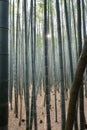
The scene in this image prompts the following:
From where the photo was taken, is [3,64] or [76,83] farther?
[3,64]

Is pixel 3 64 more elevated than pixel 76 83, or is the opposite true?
pixel 3 64

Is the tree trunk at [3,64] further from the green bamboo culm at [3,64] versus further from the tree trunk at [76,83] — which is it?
the tree trunk at [76,83]

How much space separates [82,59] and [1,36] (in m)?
0.60

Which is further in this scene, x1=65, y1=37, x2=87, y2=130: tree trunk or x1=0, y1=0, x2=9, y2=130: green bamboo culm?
x1=0, y1=0, x2=9, y2=130: green bamboo culm

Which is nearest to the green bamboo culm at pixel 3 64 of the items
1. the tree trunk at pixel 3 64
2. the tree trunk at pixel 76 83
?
the tree trunk at pixel 3 64

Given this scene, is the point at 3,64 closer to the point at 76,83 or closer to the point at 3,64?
the point at 3,64

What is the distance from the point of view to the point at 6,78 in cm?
133

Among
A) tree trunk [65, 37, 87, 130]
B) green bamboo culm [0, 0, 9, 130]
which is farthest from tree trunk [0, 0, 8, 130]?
tree trunk [65, 37, 87, 130]

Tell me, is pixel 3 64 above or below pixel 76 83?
above

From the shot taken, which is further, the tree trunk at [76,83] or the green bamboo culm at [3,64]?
the green bamboo culm at [3,64]

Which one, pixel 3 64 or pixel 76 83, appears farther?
pixel 3 64

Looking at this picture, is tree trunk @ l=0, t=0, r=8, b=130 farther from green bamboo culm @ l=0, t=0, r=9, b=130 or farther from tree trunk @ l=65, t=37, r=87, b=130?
tree trunk @ l=65, t=37, r=87, b=130

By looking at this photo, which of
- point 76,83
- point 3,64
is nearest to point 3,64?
point 3,64

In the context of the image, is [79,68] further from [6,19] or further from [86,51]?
[6,19]
